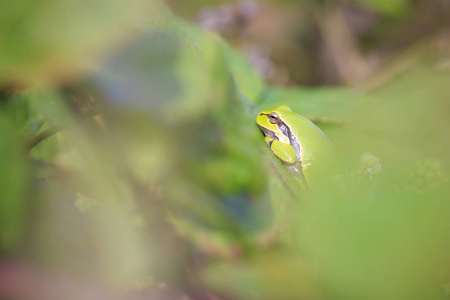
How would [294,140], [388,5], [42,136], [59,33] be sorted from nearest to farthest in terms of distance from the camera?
[59,33]
[42,136]
[294,140]
[388,5]

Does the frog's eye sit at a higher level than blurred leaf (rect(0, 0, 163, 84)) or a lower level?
higher

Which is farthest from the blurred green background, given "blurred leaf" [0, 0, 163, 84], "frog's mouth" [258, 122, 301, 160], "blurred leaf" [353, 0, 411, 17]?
"blurred leaf" [353, 0, 411, 17]

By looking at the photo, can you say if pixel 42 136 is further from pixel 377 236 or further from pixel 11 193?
pixel 377 236

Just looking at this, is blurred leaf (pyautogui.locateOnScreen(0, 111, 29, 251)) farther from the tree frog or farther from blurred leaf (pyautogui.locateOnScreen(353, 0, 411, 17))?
blurred leaf (pyautogui.locateOnScreen(353, 0, 411, 17))

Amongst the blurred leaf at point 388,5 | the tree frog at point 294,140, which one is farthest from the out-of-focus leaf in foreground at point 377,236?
the blurred leaf at point 388,5

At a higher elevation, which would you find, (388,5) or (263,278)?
(388,5)

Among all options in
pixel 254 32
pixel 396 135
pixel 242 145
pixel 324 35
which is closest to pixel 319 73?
pixel 324 35

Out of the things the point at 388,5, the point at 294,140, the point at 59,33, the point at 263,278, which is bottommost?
the point at 263,278

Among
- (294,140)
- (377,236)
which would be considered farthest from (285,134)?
(377,236)
